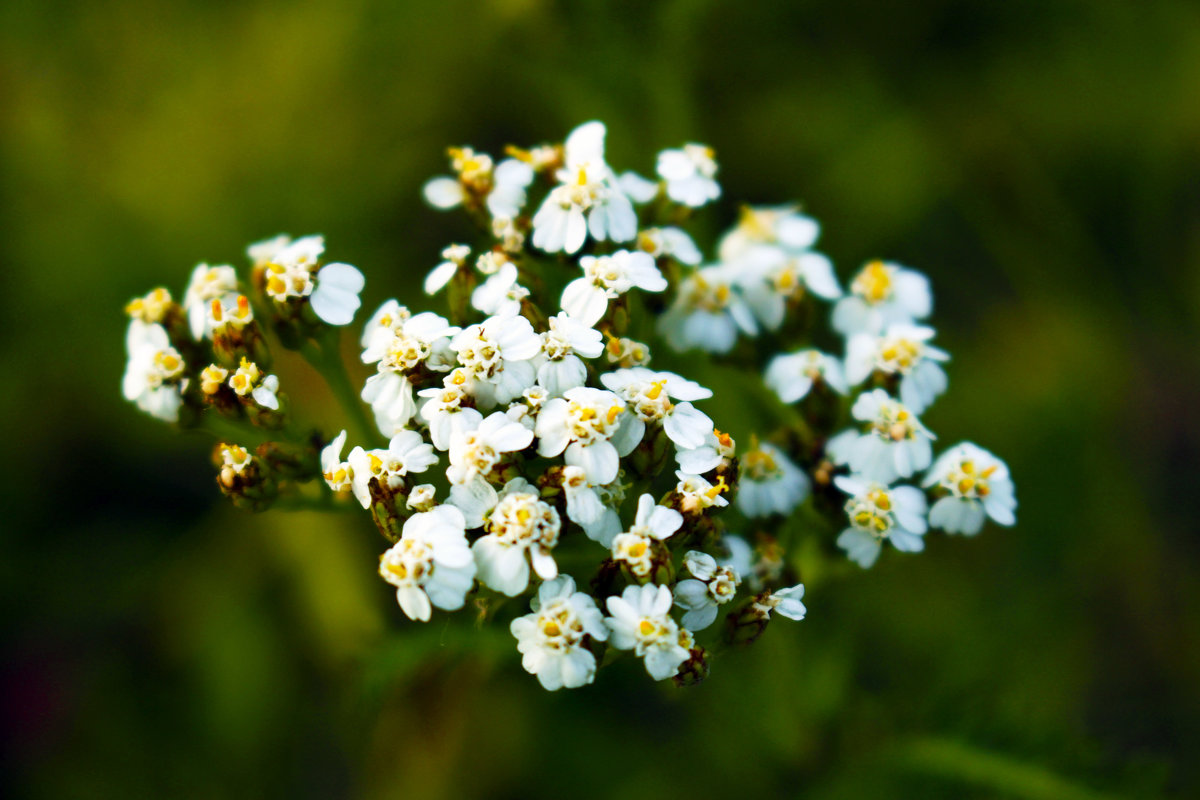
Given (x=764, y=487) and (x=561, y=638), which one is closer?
(x=561, y=638)

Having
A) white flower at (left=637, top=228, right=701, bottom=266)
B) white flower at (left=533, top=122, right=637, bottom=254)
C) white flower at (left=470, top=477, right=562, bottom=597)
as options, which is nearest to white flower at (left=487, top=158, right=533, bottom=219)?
white flower at (left=533, top=122, right=637, bottom=254)

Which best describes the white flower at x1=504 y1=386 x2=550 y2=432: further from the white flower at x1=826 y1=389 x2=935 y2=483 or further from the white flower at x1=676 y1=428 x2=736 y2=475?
the white flower at x1=826 y1=389 x2=935 y2=483

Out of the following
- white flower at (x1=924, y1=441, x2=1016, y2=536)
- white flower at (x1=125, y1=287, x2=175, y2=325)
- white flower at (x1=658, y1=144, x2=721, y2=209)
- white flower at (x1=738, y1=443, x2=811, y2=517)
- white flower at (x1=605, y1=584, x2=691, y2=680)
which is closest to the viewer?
white flower at (x1=605, y1=584, x2=691, y2=680)

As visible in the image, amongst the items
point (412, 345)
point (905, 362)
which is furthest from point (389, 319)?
point (905, 362)

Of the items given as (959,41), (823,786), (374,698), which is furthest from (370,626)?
(959,41)

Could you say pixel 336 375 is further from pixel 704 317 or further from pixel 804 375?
pixel 804 375

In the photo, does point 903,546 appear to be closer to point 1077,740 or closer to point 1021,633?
point 1077,740
